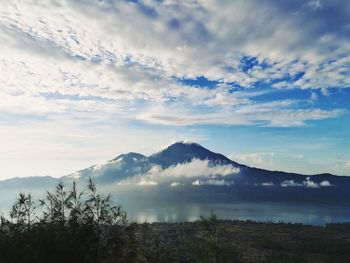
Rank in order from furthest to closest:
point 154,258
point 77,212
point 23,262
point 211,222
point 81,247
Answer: point 211,222 < point 154,258 < point 77,212 < point 81,247 < point 23,262

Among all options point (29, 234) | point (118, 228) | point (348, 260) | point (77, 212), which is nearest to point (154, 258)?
point (118, 228)

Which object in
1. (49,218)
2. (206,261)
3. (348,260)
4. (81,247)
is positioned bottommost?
(348,260)

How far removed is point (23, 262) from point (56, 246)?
2.56m

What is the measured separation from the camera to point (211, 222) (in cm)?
5825

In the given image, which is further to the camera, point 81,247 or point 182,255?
point 182,255

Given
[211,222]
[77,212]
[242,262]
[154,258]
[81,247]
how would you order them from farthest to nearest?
[242,262], [211,222], [154,258], [77,212], [81,247]

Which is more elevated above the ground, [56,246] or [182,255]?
[56,246]

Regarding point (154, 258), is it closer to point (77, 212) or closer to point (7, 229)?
point (77, 212)

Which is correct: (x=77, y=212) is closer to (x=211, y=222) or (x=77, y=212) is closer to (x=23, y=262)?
(x=23, y=262)

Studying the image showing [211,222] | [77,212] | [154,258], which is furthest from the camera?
[211,222]

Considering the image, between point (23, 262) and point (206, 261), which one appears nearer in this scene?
point (23, 262)

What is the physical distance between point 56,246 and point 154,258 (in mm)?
15978

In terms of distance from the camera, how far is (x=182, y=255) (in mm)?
176625

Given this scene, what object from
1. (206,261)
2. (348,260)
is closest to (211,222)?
(206,261)
